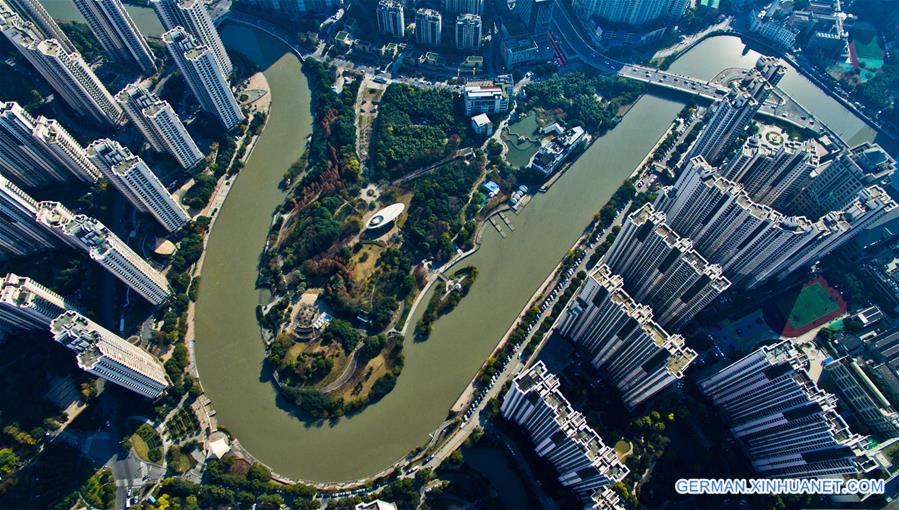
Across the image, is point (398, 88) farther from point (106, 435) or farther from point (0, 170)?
point (106, 435)

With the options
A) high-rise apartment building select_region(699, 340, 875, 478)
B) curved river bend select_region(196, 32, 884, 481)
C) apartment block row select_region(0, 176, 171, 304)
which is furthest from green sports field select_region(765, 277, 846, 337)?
apartment block row select_region(0, 176, 171, 304)

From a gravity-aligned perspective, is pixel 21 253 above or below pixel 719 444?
above

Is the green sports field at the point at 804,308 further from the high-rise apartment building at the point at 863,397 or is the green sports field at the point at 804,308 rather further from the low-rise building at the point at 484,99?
the low-rise building at the point at 484,99

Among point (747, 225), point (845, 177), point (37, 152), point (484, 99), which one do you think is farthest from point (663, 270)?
point (37, 152)

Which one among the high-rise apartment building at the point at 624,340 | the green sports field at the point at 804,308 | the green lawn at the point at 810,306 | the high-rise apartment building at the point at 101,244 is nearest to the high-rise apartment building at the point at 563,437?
the high-rise apartment building at the point at 624,340

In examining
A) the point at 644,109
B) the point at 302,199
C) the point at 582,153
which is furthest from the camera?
the point at 644,109

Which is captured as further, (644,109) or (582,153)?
(644,109)

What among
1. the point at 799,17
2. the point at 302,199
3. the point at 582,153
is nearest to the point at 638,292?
the point at 582,153
